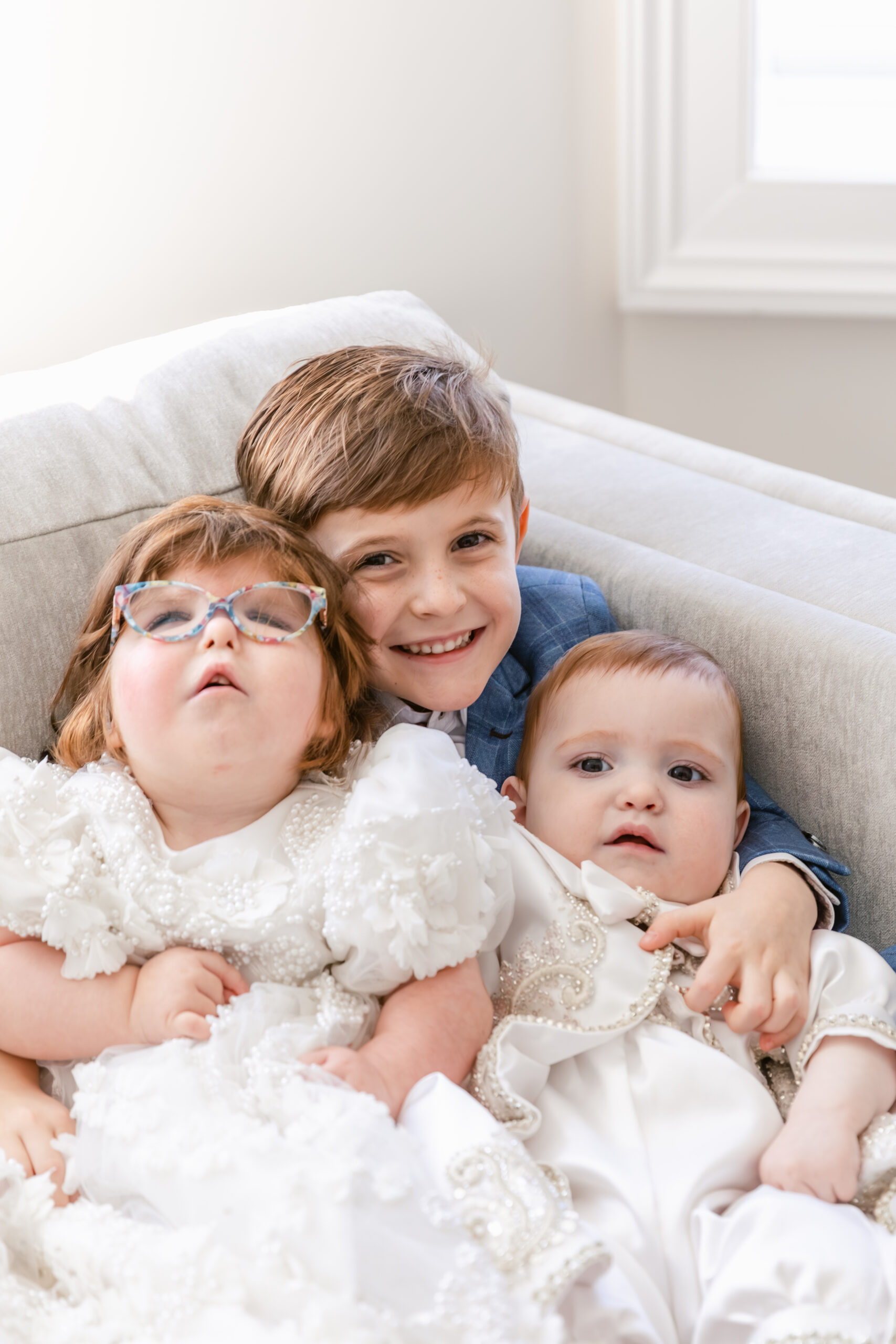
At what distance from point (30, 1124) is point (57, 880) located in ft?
0.58

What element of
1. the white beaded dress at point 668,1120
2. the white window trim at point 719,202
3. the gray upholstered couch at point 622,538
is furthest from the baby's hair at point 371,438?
the white window trim at point 719,202

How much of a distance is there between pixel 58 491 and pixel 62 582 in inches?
3.9

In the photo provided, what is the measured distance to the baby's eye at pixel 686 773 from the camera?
3.92 feet

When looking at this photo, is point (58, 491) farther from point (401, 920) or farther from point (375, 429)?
point (401, 920)

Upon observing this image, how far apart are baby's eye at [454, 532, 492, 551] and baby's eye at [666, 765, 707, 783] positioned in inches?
11.5

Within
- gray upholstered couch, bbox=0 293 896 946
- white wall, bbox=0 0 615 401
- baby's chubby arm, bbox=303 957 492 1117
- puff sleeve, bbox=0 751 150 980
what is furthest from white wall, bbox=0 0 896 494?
baby's chubby arm, bbox=303 957 492 1117

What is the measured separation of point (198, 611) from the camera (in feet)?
3.44

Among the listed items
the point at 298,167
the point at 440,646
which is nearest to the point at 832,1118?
the point at 440,646

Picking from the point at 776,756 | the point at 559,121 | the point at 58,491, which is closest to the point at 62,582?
the point at 58,491

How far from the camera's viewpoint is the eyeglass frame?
3.40 ft

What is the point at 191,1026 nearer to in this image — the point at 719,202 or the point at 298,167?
the point at 298,167

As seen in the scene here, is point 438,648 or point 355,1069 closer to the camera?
point 355,1069

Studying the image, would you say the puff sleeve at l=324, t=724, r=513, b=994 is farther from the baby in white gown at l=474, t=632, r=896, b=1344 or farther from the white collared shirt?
the white collared shirt

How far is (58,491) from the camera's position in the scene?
4.15 ft
